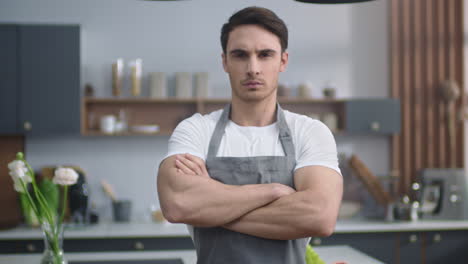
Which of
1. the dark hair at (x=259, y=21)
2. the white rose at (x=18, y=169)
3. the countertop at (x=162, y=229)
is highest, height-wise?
the dark hair at (x=259, y=21)

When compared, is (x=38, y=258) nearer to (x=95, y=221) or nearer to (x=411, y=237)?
(x=95, y=221)

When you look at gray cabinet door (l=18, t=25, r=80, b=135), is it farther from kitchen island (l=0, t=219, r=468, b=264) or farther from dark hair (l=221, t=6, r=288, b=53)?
dark hair (l=221, t=6, r=288, b=53)

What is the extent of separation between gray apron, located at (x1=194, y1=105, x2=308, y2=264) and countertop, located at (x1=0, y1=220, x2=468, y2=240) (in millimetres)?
2164

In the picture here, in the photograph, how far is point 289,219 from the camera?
5.37ft

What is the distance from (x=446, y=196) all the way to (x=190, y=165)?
3219 millimetres

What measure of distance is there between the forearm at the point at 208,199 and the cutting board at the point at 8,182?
3311 millimetres

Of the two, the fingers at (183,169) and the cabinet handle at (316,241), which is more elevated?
the fingers at (183,169)

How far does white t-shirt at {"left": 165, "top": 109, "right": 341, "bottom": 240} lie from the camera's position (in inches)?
70.2

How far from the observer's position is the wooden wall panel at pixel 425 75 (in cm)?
481

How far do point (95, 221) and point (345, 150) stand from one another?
2.39m

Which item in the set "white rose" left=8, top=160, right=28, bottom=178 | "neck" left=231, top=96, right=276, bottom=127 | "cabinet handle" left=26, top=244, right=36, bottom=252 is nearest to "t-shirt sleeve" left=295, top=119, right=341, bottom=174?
"neck" left=231, top=96, right=276, bottom=127

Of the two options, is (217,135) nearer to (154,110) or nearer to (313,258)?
(313,258)

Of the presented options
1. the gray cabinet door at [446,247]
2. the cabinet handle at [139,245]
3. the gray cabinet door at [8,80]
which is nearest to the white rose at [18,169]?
the cabinet handle at [139,245]

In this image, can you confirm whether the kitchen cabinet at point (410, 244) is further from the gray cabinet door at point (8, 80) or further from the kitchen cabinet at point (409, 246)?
the gray cabinet door at point (8, 80)
